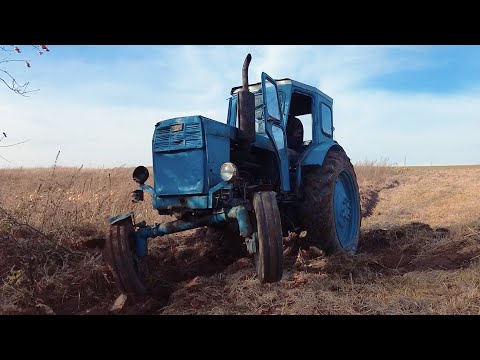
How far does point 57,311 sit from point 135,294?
759 millimetres

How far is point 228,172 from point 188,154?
637 mm

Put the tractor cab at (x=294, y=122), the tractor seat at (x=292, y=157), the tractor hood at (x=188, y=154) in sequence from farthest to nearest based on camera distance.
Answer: the tractor seat at (x=292, y=157), the tractor cab at (x=294, y=122), the tractor hood at (x=188, y=154)

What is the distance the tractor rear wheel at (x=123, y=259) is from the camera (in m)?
4.58

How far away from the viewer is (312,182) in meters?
6.13

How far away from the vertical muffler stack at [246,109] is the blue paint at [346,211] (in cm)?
234

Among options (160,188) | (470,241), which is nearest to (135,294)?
(160,188)

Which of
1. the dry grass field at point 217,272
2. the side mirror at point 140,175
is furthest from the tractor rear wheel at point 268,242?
the side mirror at point 140,175

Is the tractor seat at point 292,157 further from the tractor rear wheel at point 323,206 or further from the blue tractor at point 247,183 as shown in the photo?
the tractor rear wheel at point 323,206

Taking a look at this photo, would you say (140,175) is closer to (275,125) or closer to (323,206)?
(275,125)

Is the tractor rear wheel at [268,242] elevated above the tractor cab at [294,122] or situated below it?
below

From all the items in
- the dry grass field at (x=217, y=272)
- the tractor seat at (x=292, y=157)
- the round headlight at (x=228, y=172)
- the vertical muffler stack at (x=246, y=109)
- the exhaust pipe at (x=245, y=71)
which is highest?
the exhaust pipe at (x=245, y=71)

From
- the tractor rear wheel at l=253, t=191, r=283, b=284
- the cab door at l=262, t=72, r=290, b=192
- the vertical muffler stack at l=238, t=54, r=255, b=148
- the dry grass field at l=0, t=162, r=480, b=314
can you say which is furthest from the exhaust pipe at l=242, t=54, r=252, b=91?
the dry grass field at l=0, t=162, r=480, b=314

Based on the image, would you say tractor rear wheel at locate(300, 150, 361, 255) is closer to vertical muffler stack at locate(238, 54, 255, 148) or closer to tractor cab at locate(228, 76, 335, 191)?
tractor cab at locate(228, 76, 335, 191)

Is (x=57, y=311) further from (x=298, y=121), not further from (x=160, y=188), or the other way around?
(x=298, y=121)
